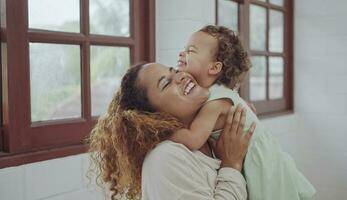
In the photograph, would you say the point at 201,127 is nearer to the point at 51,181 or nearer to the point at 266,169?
the point at 266,169

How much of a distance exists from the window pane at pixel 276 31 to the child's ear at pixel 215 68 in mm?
1938

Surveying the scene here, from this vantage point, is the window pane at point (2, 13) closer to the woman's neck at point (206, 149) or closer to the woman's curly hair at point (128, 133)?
the woman's curly hair at point (128, 133)

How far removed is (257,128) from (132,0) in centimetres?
103

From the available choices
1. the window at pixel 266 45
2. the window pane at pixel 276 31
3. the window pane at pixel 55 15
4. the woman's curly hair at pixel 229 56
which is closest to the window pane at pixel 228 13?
the window at pixel 266 45

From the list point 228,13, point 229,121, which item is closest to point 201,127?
point 229,121

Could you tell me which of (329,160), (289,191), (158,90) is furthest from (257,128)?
(329,160)

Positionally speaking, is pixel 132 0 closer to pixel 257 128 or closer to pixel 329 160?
pixel 257 128

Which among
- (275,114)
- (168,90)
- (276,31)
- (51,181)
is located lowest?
(51,181)

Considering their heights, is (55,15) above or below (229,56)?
above

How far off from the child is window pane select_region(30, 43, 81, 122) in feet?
1.84

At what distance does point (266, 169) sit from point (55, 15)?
0.98m

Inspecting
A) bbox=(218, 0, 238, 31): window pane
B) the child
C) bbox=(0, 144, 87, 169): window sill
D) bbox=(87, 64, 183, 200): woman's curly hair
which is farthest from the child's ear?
bbox=(218, 0, 238, 31): window pane

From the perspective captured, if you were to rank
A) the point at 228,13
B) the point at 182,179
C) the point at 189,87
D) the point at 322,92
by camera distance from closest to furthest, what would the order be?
the point at 182,179 → the point at 189,87 → the point at 228,13 → the point at 322,92

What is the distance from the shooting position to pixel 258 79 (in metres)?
3.04
